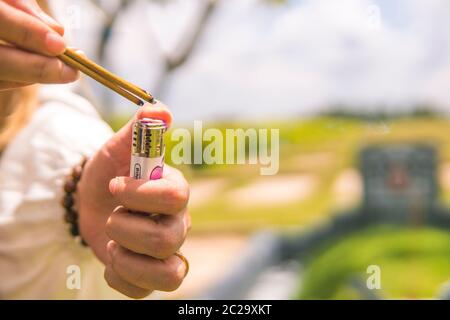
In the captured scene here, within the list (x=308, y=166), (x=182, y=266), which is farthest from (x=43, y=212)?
(x=308, y=166)

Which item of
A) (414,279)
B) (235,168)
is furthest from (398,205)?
(235,168)

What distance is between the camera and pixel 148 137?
1.33ft

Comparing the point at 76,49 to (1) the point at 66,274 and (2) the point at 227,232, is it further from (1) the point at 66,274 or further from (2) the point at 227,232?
(2) the point at 227,232

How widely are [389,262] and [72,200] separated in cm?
315

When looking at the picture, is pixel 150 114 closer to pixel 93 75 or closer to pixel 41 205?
pixel 93 75

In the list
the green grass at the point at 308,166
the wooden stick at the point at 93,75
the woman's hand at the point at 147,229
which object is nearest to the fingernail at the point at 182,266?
the woman's hand at the point at 147,229

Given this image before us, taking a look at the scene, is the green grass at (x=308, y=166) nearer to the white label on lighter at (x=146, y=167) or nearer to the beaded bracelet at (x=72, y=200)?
the beaded bracelet at (x=72, y=200)

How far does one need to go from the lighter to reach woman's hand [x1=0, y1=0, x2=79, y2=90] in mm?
62

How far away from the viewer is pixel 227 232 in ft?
15.0

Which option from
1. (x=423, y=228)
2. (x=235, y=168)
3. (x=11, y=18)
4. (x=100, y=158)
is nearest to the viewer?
(x=11, y=18)

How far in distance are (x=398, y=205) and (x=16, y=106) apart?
338cm

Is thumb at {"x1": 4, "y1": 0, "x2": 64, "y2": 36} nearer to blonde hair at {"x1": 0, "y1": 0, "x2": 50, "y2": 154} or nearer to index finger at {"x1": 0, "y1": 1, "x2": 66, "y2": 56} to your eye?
index finger at {"x1": 0, "y1": 1, "x2": 66, "y2": 56}

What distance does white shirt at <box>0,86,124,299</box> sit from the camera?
61cm

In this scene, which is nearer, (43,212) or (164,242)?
(164,242)
